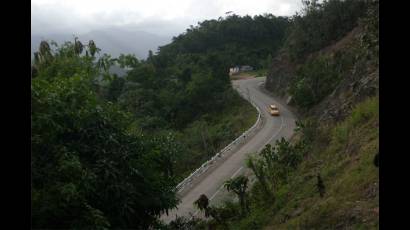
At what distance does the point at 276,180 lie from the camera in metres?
17.5

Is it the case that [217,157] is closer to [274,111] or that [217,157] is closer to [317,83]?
[317,83]

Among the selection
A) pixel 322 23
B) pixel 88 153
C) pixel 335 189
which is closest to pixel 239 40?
pixel 322 23

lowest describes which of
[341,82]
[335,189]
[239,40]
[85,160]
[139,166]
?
[335,189]

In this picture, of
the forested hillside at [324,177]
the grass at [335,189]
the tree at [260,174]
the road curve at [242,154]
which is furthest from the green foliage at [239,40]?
the grass at [335,189]

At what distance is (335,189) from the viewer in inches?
441

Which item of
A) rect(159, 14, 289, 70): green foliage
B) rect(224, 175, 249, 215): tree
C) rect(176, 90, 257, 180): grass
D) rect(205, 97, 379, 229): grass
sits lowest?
rect(176, 90, 257, 180): grass

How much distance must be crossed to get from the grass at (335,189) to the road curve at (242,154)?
273 cm

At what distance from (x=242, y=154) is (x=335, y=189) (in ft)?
61.9

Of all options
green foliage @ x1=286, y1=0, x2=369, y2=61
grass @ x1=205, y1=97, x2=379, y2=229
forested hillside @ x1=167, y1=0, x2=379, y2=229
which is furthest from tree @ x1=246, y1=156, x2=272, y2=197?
green foliage @ x1=286, y1=0, x2=369, y2=61

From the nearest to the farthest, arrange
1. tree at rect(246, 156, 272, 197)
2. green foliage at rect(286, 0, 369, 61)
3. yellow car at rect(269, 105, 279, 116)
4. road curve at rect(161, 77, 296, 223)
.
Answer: tree at rect(246, 156, 272, 197) < road curve at rect(161, 77, 296, 223) < yellow car at rect(269, 105, 279, 116) < green foliage at rect(286, 0, 369, 61)

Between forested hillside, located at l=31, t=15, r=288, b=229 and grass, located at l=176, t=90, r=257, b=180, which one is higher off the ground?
forested hillside, located at l=31, t=15, r=288, b=229

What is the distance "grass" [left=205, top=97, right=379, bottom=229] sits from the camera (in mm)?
9430

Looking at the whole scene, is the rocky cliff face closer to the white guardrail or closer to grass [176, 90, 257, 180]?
the white guardrail

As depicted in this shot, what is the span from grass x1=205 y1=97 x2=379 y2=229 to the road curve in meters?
2.73
